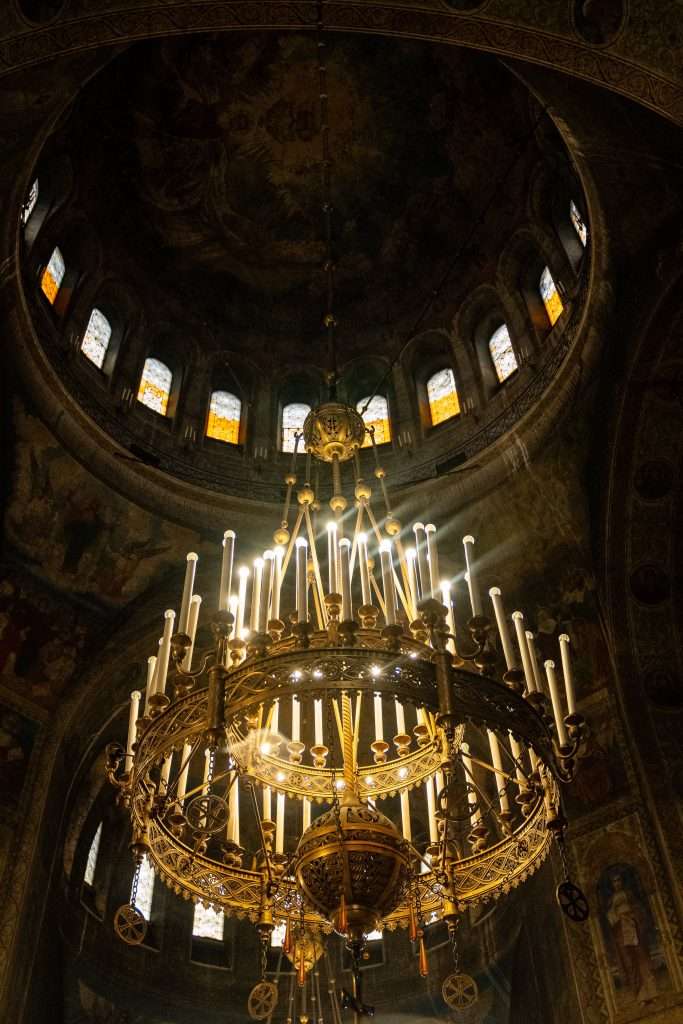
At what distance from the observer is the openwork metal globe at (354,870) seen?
585 centimetres

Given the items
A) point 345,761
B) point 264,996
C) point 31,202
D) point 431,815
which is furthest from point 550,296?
point 264,996

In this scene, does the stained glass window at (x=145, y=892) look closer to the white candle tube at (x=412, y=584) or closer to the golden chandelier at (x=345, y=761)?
the golden chandelier at (x=345, y=761)

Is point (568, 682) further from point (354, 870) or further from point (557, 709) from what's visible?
point (354, 870)

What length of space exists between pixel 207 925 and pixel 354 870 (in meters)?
8.03

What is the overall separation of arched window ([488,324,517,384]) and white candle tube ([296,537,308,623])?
659 cm

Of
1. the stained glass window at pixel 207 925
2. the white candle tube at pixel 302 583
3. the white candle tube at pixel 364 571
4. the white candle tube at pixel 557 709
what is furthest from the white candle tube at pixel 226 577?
the stained glass window at pixel 207 925

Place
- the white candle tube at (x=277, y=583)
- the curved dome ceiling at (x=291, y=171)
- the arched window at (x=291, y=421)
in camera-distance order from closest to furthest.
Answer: the white candle tube at (x=277, y=583)
the curved dome ceiling at (x=291, y=171)
the arched window at (x=291, y=421)

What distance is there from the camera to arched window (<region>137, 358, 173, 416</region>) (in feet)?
43.3

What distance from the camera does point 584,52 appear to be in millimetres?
7461

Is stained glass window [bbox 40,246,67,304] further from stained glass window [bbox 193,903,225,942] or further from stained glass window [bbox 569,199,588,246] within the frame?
stained glass window [bbox 193,903,225,942]

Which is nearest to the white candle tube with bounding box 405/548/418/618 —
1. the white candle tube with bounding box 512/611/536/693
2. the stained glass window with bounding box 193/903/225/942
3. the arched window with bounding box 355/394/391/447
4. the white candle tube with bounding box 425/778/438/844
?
the white candle tube with bounding box 512/611/536/693

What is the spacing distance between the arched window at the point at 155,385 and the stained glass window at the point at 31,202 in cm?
262

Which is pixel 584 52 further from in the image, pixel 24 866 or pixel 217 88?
pixel 24 866

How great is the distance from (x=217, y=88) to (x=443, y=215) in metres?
3.39
